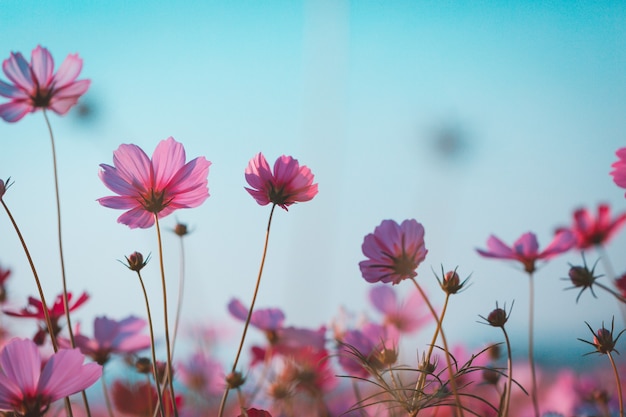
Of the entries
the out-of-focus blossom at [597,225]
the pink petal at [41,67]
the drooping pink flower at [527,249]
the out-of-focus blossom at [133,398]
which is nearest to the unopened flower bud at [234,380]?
the out-of-focus blossom at [133,398]

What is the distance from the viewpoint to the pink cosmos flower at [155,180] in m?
0.54

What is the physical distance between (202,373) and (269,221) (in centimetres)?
47

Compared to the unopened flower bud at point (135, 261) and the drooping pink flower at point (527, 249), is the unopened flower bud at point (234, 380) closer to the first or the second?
the unopened flower bud at point (135, 261)

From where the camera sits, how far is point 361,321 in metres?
0.81

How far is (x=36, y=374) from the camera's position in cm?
44

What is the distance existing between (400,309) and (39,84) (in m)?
0.51

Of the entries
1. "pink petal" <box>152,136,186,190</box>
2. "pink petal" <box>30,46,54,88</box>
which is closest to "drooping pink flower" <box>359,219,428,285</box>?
"pink petal" <box>152,136,186,190</box>

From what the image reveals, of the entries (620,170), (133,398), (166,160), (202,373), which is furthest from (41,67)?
(620,170)

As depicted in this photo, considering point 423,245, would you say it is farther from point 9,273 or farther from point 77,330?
point 9,273

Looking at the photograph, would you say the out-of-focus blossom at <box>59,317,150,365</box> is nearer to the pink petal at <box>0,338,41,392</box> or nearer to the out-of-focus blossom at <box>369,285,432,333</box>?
the pink petal at <box>0,338,41,392</box>

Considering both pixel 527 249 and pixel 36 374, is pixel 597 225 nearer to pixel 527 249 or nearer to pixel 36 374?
pixel 527 249

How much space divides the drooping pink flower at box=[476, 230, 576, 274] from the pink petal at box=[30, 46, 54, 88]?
1.61 feet

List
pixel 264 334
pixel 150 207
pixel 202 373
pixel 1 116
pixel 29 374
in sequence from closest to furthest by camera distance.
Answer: pixel 29 374
pixel 150 207
pixel 1 116
pixel 264 334
pixel 202 373

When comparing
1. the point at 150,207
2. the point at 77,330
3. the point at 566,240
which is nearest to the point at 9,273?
the point at 77,330
